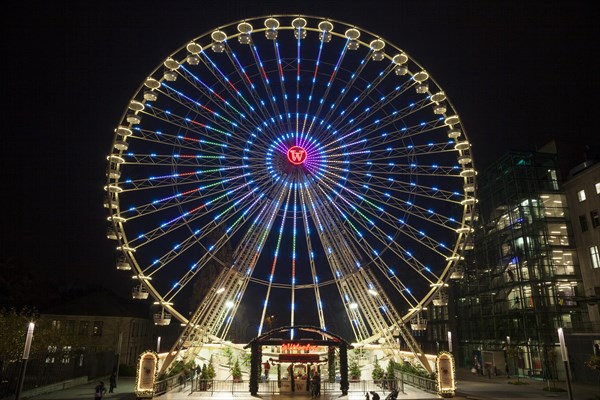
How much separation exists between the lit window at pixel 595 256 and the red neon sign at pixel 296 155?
90.9ft

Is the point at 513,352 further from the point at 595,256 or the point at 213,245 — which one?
the point at 213,245

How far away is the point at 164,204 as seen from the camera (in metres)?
29.3

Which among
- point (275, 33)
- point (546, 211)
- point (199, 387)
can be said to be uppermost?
point (275, 33)

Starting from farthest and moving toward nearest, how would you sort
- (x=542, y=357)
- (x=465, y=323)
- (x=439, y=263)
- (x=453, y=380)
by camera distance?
(x=439, y=263), (x=465, y=323), (x=542, y=357), (x=453, y=380)

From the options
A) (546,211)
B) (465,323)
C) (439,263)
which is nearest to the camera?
(546,211)

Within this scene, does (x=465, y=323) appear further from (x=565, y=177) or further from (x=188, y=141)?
(x=188, y=141)

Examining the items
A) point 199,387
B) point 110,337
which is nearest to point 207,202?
point 199,387

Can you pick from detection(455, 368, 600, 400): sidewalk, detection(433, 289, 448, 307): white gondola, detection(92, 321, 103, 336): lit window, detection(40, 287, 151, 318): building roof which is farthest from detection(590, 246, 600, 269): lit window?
detection(92, 321, 103, 336): lit window

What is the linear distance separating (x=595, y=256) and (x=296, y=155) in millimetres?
28483

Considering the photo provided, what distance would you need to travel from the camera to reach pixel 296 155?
28969 mm

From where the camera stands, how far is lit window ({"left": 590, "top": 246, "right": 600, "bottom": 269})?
1539 inches

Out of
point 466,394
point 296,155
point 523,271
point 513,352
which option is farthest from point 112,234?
point 523,271

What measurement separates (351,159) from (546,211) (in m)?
23.4

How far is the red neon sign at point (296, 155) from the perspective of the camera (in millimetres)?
28875
